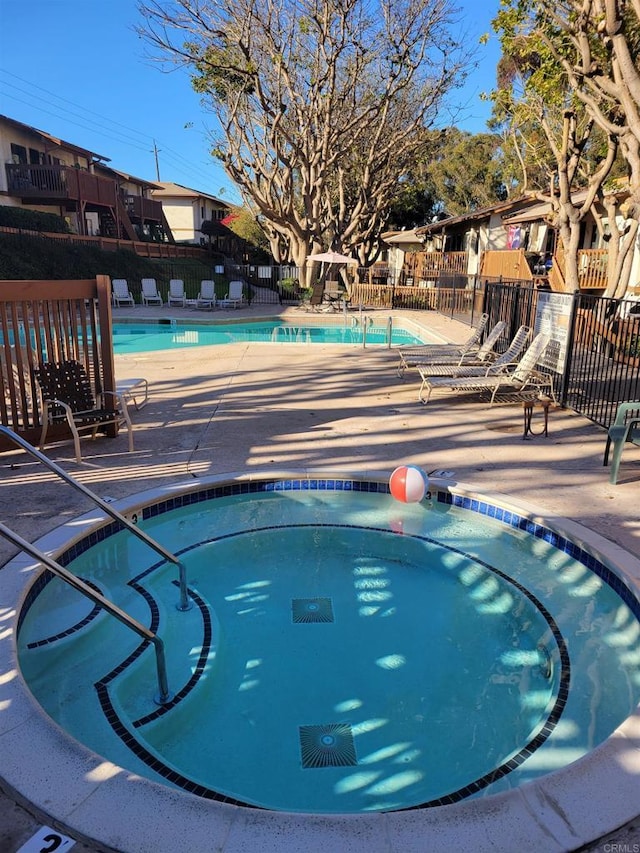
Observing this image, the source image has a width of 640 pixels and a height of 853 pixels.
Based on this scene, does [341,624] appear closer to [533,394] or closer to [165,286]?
[533,394]

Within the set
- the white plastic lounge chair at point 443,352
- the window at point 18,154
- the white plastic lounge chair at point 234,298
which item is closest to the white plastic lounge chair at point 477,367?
the white plastic lounge chair at point 443,352

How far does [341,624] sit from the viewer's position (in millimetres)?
4160

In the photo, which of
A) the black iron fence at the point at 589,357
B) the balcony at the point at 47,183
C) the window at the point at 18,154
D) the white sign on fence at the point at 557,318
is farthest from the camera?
the window at the point at 18,154

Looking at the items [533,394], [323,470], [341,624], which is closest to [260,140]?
[533,394]

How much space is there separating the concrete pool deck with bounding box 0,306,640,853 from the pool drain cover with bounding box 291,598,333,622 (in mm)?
1933

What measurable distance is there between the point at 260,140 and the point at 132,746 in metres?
25.8

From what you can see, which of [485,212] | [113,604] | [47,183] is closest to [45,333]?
[113,604]

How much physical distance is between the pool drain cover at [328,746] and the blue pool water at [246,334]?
1406 cm

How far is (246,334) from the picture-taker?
19219 millimetres

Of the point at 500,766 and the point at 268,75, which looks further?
the point at 268,75

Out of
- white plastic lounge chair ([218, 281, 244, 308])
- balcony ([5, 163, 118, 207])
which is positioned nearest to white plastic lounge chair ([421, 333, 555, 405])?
white plastic lounge chair ([218, 281, 244, 308])

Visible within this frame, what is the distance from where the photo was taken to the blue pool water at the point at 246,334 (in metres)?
17.4

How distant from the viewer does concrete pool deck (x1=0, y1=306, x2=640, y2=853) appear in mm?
5141

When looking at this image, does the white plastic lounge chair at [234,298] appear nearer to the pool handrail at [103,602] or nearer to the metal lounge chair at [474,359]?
the metal lounge chair at [474,359]
